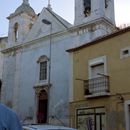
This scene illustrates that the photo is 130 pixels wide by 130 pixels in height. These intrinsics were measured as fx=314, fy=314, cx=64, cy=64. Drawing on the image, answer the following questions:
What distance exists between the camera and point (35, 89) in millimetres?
25625

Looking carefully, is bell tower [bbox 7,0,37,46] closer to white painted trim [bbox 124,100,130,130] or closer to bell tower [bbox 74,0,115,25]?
bell tower [bbox 74,0,115,25]

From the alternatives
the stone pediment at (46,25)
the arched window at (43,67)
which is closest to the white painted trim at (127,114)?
the arched window at (43,67)

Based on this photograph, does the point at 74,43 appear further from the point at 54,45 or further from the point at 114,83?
the point at 114,83

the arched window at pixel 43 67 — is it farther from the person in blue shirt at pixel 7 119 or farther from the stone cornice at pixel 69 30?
the person in blue shirt at pixel 7 119

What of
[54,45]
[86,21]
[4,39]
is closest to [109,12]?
[86,21]

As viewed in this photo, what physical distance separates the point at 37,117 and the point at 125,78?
454 inches

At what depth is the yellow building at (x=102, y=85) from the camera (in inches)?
607

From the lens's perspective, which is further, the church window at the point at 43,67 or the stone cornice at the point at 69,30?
the church window at the point at 43,67

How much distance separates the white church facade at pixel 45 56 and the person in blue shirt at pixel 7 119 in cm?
1799

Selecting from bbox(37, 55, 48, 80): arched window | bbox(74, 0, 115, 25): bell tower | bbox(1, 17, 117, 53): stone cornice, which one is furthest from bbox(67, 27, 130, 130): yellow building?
bbox(37, 55, 48, 80): arched window

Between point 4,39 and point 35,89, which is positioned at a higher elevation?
point 4,39

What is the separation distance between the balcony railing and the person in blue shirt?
12.6m

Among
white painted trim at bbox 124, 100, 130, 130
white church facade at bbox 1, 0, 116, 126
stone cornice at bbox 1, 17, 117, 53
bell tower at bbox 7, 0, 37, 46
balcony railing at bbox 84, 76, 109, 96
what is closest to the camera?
white painted trim at bbox 124, 100, 130, 130

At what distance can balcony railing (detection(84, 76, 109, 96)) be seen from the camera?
16141 mm
